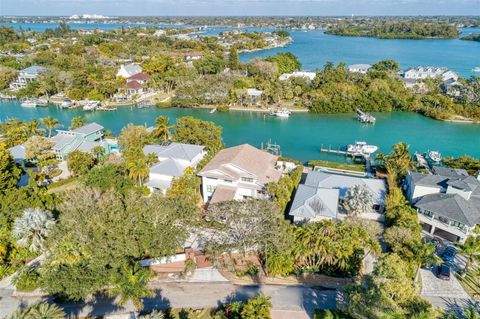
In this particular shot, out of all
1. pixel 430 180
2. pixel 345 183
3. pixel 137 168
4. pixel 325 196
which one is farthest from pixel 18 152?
pixel 430 180

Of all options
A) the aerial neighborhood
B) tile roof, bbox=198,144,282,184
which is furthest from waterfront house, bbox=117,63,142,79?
tile roof, bbox=198,144,282,184

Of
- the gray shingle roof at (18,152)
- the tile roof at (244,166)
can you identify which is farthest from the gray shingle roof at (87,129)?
the tile roof at (244,166)

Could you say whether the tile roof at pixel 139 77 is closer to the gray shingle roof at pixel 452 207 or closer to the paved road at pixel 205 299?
the paved road at pixel 205 299

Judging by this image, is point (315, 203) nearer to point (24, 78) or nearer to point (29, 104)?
point (29, 104)

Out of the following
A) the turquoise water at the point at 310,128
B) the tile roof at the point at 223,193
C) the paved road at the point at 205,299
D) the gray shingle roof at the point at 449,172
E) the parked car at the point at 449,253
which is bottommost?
the turquoise water at the point at 310,128

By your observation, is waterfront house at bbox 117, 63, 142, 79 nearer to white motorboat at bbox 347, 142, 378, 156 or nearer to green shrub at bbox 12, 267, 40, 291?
white motorboat at bbox 347, 142, 378, 156

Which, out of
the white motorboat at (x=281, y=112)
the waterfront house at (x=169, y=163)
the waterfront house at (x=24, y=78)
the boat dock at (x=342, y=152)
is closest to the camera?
the waterfront house at (x=169, y=163)
